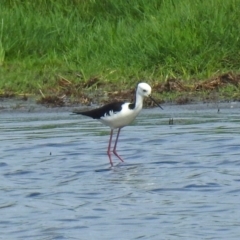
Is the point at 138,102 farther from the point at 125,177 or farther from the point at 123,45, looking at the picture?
the point at 123,45

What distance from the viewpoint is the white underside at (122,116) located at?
33.9ft

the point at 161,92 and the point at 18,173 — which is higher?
the point at 161,92

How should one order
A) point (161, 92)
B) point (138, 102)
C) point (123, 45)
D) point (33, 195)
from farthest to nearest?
point (123, 45)
point (161, 92)
point (138, 102)
point (33, 195)

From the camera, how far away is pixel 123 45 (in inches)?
531

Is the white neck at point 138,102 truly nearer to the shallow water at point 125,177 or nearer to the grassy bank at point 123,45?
the shallow water at point 125,177

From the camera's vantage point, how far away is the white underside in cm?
1034

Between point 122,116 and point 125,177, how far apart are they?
135 cm

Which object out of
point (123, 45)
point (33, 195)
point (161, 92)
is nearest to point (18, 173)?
point (33, 195)

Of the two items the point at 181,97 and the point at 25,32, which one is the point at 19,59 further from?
the point at 181,97

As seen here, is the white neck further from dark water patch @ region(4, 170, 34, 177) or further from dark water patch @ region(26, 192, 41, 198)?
dark water patch @ region(26, 192, 41, 198)

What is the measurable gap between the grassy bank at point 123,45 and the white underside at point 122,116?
250 centimetres

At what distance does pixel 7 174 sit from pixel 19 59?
502 centimetres

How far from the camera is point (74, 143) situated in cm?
1049

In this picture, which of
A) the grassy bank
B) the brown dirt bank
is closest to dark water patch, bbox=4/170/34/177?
the brown dirt bank
